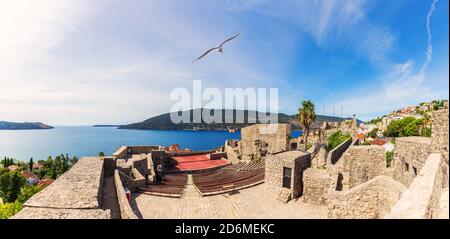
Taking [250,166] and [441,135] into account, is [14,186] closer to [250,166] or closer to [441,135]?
[250,166]

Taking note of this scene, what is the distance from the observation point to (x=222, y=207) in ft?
37.9

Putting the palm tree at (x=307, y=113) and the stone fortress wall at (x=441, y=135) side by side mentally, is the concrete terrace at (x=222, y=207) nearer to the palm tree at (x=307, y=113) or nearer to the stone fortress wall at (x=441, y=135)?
the stone fortress wall at (x=441, y=135)

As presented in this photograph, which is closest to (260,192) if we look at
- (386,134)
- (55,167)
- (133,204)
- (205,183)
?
(205,183)

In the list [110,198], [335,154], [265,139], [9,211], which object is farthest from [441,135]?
[9,211]

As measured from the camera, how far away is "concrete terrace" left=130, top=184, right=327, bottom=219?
1050 cm

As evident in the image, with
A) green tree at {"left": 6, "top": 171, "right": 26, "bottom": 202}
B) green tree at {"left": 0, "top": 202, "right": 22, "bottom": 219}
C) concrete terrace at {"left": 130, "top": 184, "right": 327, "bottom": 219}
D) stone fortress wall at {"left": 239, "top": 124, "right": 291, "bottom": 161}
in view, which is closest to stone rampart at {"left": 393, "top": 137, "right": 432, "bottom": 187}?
concrete terrace at {"left": 130, "top": 184, "right": 327, "bottom": 219}

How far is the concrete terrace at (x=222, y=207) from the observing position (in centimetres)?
1050

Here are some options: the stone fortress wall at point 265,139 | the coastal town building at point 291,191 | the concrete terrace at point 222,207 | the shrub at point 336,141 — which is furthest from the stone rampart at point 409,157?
the shrub at point 336,141

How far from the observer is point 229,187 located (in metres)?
14.1

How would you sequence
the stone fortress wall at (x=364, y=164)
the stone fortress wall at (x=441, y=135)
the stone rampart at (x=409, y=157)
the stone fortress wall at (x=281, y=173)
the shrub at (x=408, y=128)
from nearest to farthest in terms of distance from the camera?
1. the stone fortress wall at (x=441, y=135)
2. the stone rampart at (x=409, y=157)
3. the stone fortress wall at (x=364, y=164)
4. the stone fortress wall at (x=281, y=173)
5. the shrub at (x=408, y=128)

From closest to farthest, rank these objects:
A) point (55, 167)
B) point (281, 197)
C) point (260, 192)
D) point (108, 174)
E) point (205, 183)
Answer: point (281, 197) < point (260, 192) < point (108, 174) < point (205, 183) < point (55, 167)
